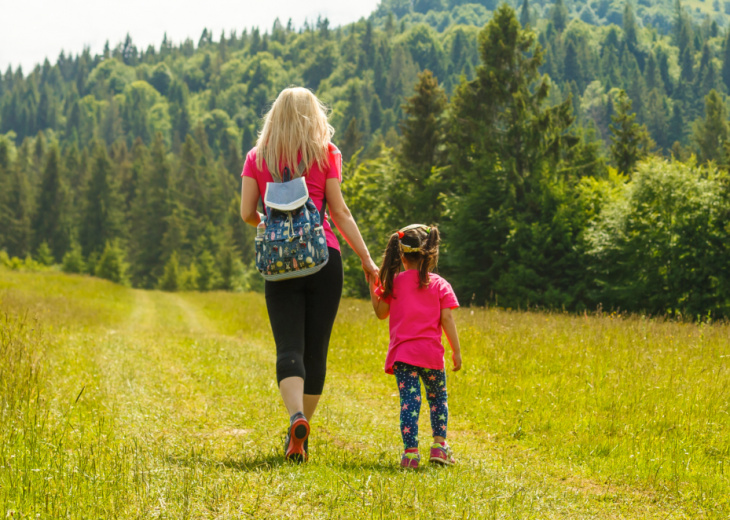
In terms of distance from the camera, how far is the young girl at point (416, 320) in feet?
16.5

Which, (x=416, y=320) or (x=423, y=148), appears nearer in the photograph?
(x=416, y=320)

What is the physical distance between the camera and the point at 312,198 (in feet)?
15.5

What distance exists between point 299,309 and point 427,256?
3.60 ft

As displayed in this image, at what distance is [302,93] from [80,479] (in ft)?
9.34

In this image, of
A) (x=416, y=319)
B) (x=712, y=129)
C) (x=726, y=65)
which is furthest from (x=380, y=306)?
(x=726, y=65)

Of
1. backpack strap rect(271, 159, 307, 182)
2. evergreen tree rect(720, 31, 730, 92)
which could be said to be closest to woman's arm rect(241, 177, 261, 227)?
backpack strap rect(271, 159, 307, 182)

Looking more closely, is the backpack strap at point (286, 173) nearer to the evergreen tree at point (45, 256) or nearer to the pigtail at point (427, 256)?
the pigtail at point (427, 256)

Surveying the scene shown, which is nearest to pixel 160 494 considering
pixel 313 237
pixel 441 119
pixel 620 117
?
pixel 313 237

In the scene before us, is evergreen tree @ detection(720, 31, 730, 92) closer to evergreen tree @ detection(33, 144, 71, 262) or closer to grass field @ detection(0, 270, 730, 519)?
evergreen tree @ detection(33, 144, 71, 262)

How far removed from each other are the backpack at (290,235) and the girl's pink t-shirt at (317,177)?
0.20 metres

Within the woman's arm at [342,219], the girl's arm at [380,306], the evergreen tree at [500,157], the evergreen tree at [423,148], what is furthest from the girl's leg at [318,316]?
the evergreen tree at [423,148]

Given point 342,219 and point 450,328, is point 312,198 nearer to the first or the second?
point 342,219

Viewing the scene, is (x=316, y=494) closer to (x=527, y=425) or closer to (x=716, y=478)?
(x=716, y=478)

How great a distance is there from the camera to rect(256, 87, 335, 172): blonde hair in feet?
15.2
